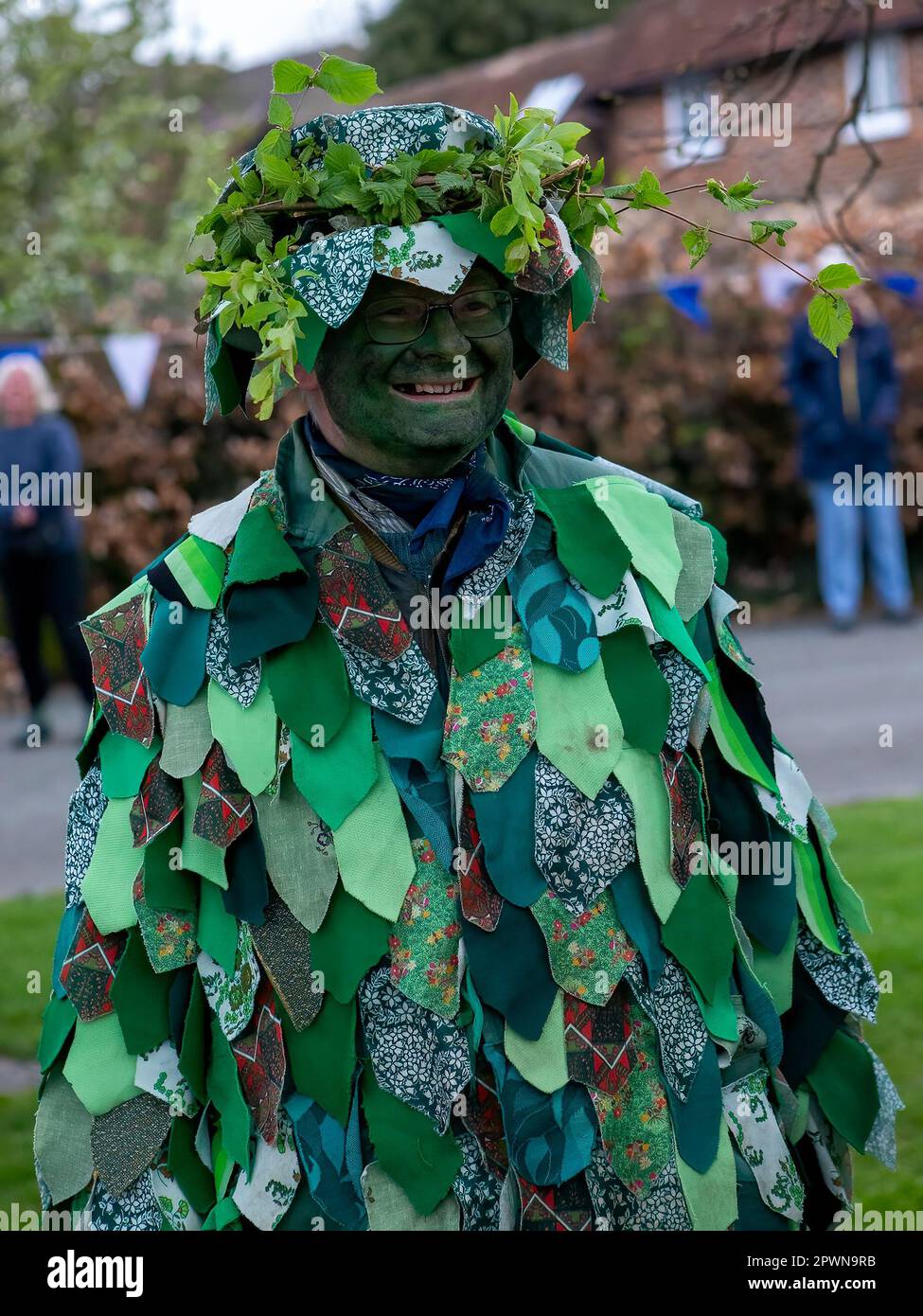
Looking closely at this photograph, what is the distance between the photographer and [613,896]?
7.58 ft

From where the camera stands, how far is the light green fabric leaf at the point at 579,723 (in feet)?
7.54

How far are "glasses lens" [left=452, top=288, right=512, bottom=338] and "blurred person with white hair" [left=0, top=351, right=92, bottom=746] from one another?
6.18 metres

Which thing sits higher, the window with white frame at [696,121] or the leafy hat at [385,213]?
the window with white frame at [696,121]

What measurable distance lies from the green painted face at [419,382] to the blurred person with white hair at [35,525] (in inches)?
241

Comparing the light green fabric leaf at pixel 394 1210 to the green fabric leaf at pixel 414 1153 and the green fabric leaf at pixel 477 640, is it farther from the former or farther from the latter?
the green fabric leaf at pixel 477 640

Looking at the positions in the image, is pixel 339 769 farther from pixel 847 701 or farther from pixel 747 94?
pixel 847 701

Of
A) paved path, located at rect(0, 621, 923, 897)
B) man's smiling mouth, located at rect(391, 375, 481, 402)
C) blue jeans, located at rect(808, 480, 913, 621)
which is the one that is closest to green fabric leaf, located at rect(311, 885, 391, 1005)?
man's smiling mouth, located at rect(391, 375, 481, 402)

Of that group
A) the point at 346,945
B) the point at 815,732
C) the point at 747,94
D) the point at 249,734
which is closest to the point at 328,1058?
the point at 346,945

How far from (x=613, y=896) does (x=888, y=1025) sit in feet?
8.25

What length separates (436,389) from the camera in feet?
7.39

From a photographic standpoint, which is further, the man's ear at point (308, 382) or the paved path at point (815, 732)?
the paved path at point (815, 732)

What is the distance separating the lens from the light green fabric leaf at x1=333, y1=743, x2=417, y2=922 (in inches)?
89.3

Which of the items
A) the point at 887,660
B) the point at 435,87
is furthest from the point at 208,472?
the point at 435,87

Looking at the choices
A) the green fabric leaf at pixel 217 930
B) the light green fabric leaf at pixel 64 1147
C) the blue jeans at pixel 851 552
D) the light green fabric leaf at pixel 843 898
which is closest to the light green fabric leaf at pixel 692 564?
the light green fabric leaf at pixel 843 898
